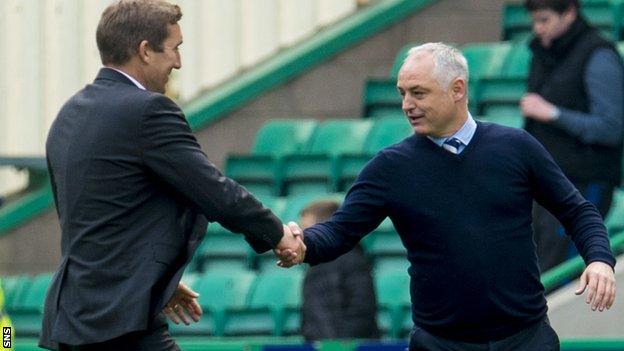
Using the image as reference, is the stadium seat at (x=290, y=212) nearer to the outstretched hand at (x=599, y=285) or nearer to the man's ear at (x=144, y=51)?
the outstretched hand at (x=599, y=285)

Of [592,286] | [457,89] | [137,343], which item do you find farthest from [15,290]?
[592,286]

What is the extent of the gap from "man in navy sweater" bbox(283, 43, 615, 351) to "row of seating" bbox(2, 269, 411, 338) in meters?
3.66

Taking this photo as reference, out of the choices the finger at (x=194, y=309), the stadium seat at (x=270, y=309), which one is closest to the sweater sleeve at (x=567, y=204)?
the finger at (x=194, y=309)

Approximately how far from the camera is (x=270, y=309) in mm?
10359

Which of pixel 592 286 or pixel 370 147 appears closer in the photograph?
pixel 592 286

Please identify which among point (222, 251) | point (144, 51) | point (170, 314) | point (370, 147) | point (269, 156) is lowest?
point (222, 251)

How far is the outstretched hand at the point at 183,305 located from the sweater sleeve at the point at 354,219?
0.41 metres

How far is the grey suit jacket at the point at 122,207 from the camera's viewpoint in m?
5.74

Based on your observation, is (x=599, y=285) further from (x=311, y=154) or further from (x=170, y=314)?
(x=311, y=154)

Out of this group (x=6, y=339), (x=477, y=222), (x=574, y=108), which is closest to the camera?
(x=477, y=222)

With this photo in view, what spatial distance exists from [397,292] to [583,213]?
13.3ft

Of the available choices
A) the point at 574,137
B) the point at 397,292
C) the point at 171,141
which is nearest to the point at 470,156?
the point at 171,141

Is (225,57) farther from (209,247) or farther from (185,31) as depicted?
(209,247)

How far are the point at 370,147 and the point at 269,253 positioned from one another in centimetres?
89
